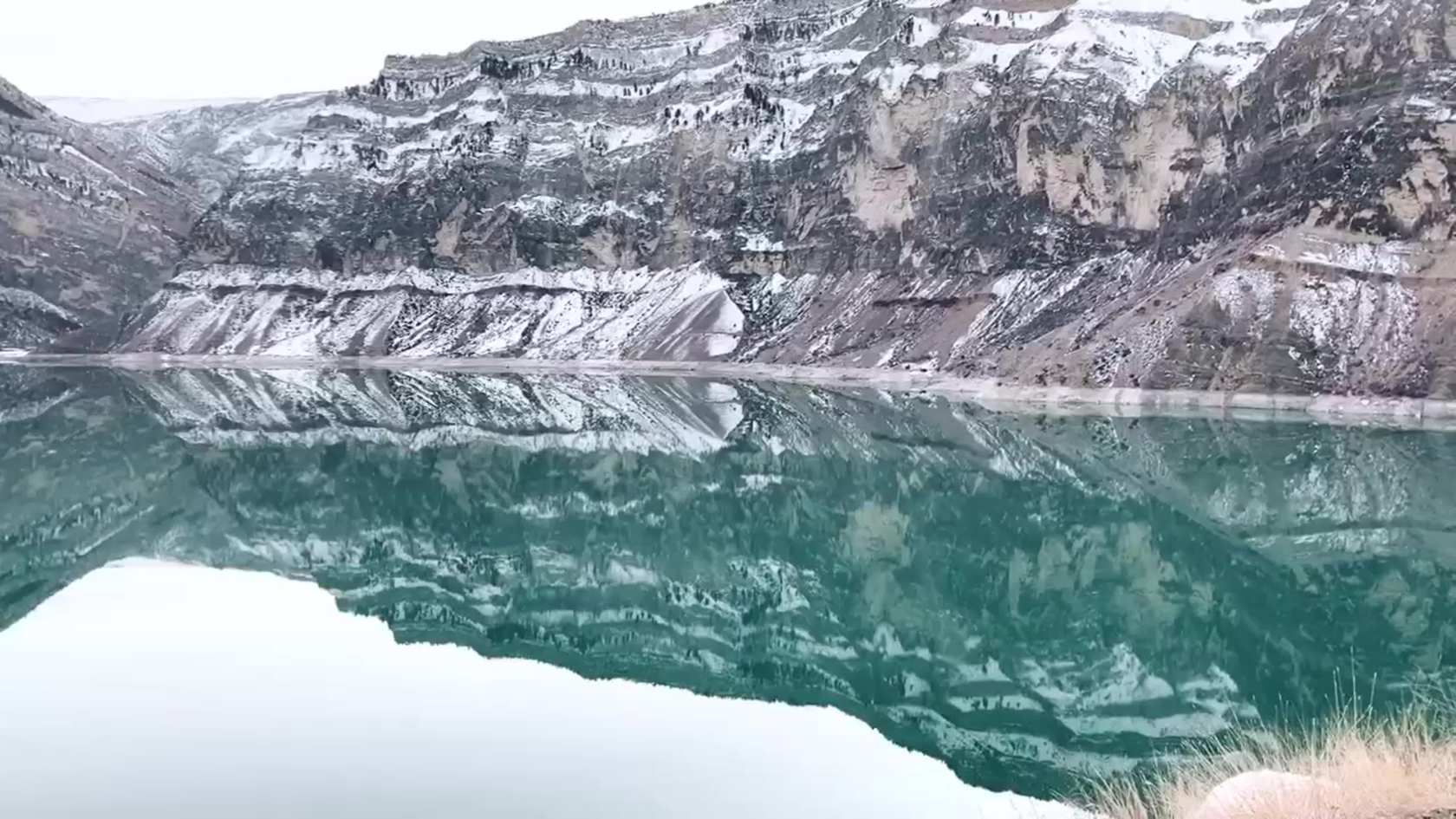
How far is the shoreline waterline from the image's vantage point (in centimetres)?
6731

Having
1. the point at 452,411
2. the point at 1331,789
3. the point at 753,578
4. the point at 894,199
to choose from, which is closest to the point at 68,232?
the point at 452,411

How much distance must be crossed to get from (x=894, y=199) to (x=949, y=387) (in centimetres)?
4111

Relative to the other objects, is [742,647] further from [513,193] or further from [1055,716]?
[513,193]

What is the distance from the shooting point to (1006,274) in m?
112

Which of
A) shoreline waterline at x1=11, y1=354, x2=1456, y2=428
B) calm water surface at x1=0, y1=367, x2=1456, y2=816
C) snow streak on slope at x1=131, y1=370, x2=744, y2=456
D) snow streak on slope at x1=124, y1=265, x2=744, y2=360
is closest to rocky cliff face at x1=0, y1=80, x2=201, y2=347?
snow streak on slope at x1=124, y1=265, x2=744, y2=360

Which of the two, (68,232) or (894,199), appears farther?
(68,232)

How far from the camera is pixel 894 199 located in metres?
132

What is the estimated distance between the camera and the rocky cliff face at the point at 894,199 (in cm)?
7650

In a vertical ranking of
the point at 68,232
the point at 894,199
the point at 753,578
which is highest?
the point at 68,232

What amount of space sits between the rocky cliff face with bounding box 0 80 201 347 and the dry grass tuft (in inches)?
6956

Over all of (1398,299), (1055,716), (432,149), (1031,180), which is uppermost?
(432,149)

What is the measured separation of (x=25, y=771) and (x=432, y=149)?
165 meters

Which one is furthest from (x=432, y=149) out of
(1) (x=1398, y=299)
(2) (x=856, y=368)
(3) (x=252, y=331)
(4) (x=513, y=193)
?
(1) (x=1398, y=299)

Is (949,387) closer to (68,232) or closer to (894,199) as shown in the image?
(894,199)
